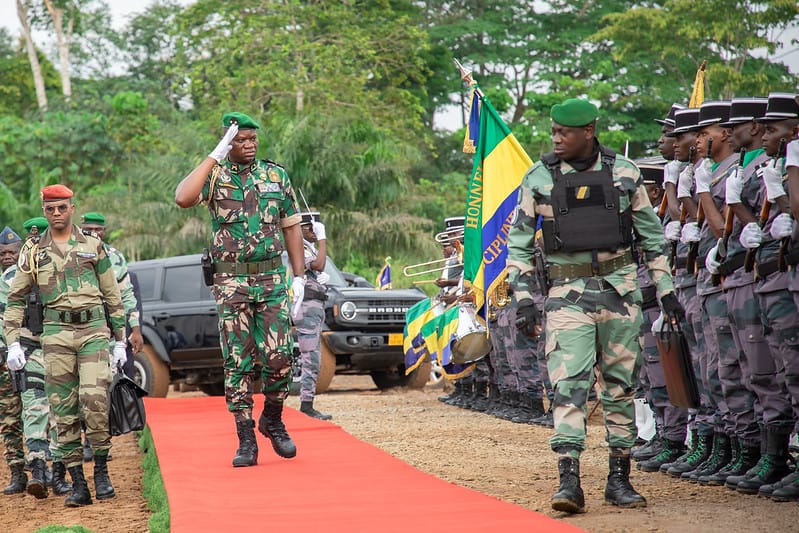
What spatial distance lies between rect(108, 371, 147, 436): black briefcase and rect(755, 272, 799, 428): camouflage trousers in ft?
14.6

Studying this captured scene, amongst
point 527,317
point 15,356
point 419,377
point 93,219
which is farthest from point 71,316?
point 419,377

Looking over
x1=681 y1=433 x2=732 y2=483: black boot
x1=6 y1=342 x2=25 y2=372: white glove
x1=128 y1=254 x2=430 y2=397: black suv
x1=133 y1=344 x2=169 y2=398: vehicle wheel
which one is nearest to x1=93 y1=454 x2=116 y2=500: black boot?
x1=6 y1=342 x2=25 y2=372: white glove

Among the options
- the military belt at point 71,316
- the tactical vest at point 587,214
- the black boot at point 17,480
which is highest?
the tactical vest at point 587,214

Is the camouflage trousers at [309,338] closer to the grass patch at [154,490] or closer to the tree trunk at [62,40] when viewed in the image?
the grass patch at [154,490]

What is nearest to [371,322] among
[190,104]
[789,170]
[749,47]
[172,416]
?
[172,416]

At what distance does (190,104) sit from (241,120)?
3937 centimetres

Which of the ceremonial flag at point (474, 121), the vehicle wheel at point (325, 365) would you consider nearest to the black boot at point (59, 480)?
the ceremonial flag at point (474, 121)

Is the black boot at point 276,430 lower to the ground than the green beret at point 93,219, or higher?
lower

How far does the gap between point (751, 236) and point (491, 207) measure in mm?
4894

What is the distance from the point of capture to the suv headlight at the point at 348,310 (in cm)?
1605

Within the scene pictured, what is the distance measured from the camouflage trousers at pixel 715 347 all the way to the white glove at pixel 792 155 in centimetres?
128

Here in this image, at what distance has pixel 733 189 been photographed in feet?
22.6

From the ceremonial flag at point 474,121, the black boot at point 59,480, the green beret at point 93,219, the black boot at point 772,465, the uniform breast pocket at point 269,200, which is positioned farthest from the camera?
the ceremonial flag at point 474,121

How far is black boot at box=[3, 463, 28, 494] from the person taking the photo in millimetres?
8977
